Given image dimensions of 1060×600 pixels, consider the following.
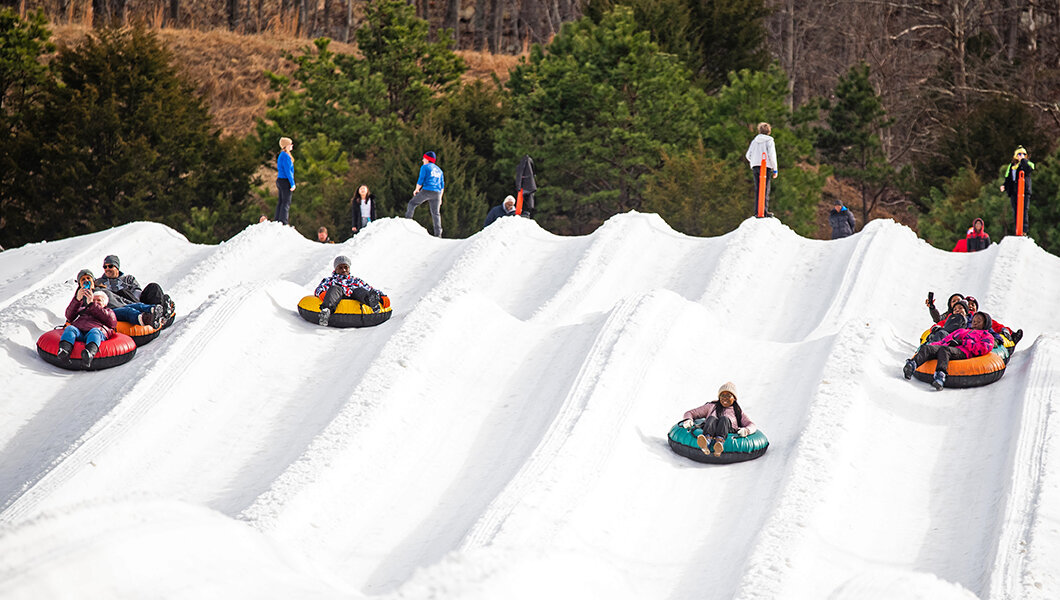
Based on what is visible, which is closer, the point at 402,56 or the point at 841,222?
the point at 841,222

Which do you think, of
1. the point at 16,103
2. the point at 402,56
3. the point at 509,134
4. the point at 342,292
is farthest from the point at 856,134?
the point at 16,103

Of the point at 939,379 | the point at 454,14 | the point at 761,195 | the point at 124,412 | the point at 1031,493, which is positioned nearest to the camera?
the point at 1031,493

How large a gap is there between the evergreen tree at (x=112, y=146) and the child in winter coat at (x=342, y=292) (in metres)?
12.0

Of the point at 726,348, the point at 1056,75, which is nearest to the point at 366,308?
the point at 726,348

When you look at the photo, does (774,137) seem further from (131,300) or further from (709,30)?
(131,300)

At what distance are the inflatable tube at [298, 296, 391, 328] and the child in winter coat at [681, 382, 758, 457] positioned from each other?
4257 mm

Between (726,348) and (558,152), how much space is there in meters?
13.4

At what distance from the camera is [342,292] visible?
484 inches

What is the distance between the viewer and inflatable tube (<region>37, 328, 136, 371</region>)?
36.3ft

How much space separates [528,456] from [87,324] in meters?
4.68

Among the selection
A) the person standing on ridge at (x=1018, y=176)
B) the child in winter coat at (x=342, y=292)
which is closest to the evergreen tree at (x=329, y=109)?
the child in winter coat at (x=342, y=292)

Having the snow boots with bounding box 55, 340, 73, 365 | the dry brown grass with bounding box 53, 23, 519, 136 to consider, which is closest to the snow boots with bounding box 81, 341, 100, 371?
the snow boots with bounding box 55, 340, 73, 365

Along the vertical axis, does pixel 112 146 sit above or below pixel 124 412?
above

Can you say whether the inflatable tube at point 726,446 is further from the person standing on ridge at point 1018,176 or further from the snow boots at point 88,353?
the person standing on ridge at point 1018,176
